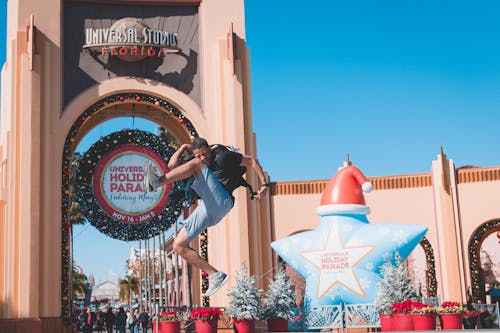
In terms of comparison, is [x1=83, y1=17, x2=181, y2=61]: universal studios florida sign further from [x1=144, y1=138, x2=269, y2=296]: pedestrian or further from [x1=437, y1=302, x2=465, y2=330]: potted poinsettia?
[x1=437, y1=302, x2=465, y2=330]: potted poinsettia

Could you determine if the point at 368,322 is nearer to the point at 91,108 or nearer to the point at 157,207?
the point at 157,207

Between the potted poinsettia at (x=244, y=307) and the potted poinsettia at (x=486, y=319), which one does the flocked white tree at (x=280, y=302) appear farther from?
the potted poinsettia at (x=486, y=319)

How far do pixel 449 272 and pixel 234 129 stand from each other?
9.87 meters

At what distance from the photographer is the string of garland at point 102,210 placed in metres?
24.7

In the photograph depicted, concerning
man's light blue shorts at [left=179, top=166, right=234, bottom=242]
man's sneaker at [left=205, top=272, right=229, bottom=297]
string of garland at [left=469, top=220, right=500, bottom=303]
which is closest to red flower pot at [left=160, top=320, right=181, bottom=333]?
man's sneaker at [left=205, top=272, right=229, bottom=297]

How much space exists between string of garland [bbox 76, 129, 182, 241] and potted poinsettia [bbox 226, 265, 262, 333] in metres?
8.14

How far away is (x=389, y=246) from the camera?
19609mm

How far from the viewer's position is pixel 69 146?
24875mm

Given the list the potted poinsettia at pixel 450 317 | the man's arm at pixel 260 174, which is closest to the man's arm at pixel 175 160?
the man's arm at pixel 260 174

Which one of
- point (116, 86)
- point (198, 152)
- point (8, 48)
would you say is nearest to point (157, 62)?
point (116, 86)

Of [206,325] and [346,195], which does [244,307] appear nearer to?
[206,325]

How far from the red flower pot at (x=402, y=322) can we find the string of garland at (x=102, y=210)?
33.5 ft

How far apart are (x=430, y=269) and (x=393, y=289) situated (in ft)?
36.1

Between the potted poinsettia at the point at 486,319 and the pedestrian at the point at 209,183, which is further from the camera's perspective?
the potted poinsettia at the point at 486,319
